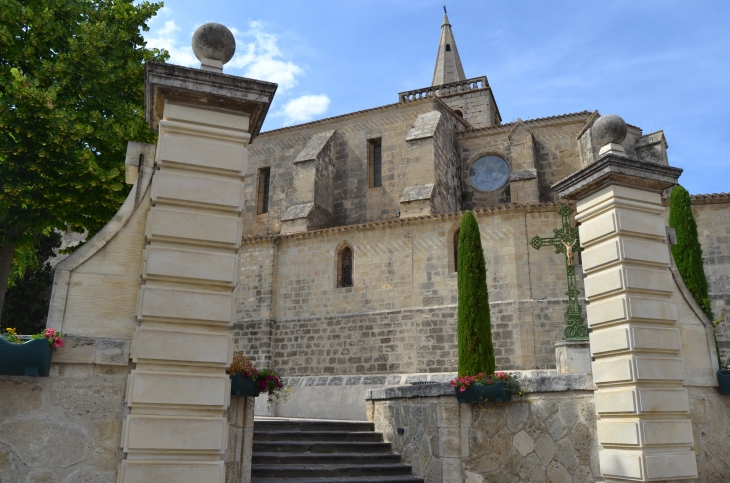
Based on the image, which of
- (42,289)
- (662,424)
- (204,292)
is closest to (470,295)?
(662,424)

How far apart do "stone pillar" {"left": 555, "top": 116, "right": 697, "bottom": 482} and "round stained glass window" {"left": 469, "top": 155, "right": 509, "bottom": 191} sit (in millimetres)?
16097

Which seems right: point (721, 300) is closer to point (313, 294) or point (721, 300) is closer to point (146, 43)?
point (313, 294)

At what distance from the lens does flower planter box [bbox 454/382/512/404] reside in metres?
7.40

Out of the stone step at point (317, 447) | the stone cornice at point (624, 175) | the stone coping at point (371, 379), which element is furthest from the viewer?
the stone coping at point (371, 379)

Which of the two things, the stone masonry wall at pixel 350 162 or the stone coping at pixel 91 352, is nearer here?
the stone coping at pixel 91 352

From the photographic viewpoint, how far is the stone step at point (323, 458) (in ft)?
25.3

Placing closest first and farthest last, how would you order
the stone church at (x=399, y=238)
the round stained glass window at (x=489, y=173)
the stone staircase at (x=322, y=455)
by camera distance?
the stone staircase at (x=322, y=455) → the stone church at (x=399, y=238) → the round stained glass window at (x=489, y=173)

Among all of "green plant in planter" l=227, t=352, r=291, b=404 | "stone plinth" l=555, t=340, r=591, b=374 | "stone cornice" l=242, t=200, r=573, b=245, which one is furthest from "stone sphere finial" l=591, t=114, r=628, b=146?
"stone cornice" l=242, t=200, r=573, b=245

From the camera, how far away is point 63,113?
33.8 feet

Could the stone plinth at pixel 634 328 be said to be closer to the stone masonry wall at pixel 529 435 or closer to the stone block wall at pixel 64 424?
the stone masonry wall at pixel 529 435

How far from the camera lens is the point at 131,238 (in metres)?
5.03

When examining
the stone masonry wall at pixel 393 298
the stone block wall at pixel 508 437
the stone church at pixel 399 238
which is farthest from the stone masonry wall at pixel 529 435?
the stone masonry wall at pixel 393 298

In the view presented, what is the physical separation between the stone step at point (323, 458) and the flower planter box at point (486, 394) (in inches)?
66.0

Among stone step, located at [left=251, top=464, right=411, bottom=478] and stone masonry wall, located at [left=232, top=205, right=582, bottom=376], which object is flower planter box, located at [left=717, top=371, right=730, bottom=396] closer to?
stone step, located at [left=251, top=464, right=411, bottom=478]
